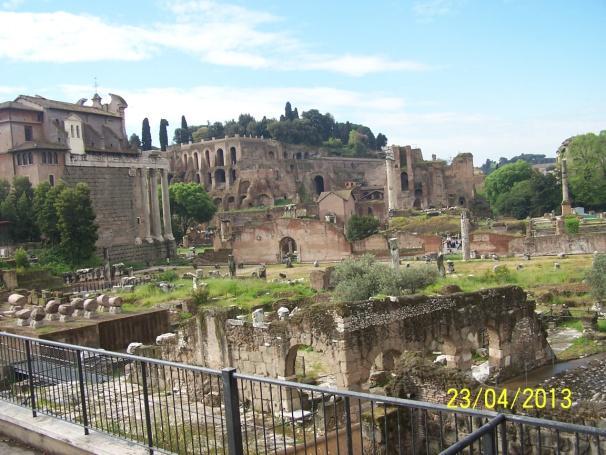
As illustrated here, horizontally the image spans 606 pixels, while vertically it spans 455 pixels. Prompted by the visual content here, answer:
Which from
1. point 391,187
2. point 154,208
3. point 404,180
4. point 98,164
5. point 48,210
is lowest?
point 154,208

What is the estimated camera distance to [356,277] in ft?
85.0

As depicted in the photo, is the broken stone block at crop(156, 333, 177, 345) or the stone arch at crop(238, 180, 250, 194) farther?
the stone arch at crop(238, 180, 250, 194)

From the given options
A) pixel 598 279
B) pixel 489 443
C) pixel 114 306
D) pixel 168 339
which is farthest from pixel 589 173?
pixel 489 443

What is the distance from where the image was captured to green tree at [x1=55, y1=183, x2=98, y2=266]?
43.6 meters

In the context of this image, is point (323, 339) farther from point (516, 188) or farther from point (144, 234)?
point (516, 188)

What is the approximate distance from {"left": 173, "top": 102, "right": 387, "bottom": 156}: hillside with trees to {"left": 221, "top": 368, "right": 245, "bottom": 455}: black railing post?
101 meters

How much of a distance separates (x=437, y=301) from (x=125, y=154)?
4610 centimetres

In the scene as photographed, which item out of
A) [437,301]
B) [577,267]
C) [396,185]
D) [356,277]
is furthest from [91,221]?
[396,185]

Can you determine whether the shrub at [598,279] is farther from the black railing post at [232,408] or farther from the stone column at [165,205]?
the stone column at [165,205]

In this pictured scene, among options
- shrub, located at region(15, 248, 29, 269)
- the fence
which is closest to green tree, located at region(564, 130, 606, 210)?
shrub, located at region(15, 248, 29, 269)

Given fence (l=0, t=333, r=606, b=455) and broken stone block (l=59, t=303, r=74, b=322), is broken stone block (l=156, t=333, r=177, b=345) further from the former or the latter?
fence (l=0, t=333, r=606, b=455)

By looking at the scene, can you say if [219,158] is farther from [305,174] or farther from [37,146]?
[37,146]

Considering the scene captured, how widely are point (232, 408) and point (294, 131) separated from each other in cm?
10324

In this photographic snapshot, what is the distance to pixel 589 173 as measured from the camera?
6481 centimetres
